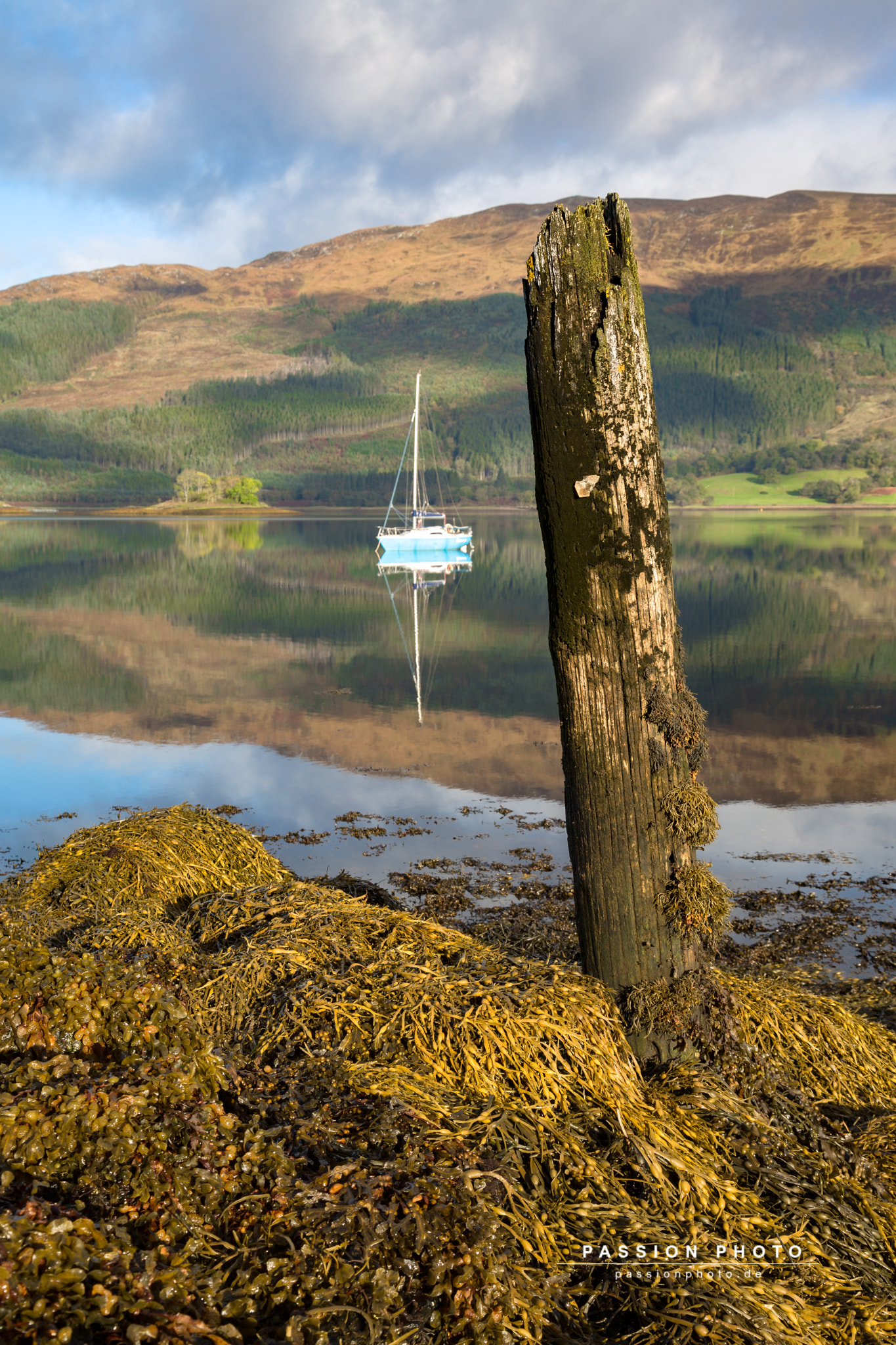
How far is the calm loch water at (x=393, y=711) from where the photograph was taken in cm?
1041

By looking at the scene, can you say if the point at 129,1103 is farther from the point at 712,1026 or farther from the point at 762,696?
the point at 762,696

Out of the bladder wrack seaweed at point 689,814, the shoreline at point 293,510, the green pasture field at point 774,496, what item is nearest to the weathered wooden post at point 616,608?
the bladder wrack seaweed at point 689,814

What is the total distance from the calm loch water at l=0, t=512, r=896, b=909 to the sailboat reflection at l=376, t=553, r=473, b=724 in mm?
190

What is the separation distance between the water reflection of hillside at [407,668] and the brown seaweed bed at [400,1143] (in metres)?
7.67

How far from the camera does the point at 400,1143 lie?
9.18ft

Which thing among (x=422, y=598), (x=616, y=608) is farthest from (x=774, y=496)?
(x=616, y=608)

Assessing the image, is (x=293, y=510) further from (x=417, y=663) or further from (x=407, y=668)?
(x=407, y=668)

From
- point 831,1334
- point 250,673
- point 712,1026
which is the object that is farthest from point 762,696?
point 831,1334

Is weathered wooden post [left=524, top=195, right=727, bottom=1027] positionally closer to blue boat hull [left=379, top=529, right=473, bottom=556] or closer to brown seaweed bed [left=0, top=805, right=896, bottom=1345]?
brown seaweed bed [left=0, top=805, right=896, bottom=1345]

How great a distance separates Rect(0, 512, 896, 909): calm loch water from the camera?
34.1ft

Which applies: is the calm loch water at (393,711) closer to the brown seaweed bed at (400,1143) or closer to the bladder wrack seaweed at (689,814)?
the brown seaweed bed at (400,1143)

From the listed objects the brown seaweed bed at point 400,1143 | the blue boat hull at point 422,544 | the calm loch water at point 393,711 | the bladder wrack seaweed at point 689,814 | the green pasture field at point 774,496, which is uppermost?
the green pasture field at point 774,496

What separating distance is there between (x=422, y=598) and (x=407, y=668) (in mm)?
15435

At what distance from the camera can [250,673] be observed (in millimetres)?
20062
